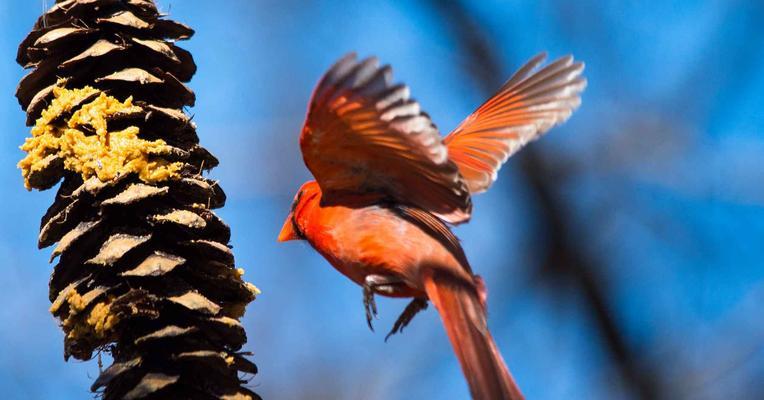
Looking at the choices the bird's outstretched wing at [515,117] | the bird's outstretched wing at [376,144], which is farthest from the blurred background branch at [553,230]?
the bird's outstretched wing at [376,144]

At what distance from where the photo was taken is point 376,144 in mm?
1619

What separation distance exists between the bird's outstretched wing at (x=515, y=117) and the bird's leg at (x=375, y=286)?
381 mm

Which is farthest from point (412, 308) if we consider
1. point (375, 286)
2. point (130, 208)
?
point (130, 208)

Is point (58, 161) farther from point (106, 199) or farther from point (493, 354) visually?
point (493, 354)

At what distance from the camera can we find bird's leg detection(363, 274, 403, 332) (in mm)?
1654

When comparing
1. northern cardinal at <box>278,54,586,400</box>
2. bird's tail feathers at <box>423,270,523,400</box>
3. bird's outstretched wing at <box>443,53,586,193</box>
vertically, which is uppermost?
bird's outstretched wing at <box>443,53,586,193</box>

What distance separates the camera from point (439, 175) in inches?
64.8

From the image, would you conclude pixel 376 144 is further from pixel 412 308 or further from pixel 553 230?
pixel 553 230

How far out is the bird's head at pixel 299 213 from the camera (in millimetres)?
1827

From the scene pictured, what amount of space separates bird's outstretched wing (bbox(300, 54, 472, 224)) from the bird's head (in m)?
0.09

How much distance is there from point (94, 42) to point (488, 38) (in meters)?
1.30

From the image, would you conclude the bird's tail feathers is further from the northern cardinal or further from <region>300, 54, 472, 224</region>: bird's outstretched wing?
<region>300, 54, 472, 224</region>: bird's outstretched wing

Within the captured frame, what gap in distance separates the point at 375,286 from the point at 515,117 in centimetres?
59

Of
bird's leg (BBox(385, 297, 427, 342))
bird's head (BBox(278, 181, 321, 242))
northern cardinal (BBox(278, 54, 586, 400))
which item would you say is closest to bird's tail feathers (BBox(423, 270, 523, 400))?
northern cardinal (BBox(278, 54, 586, 400))
